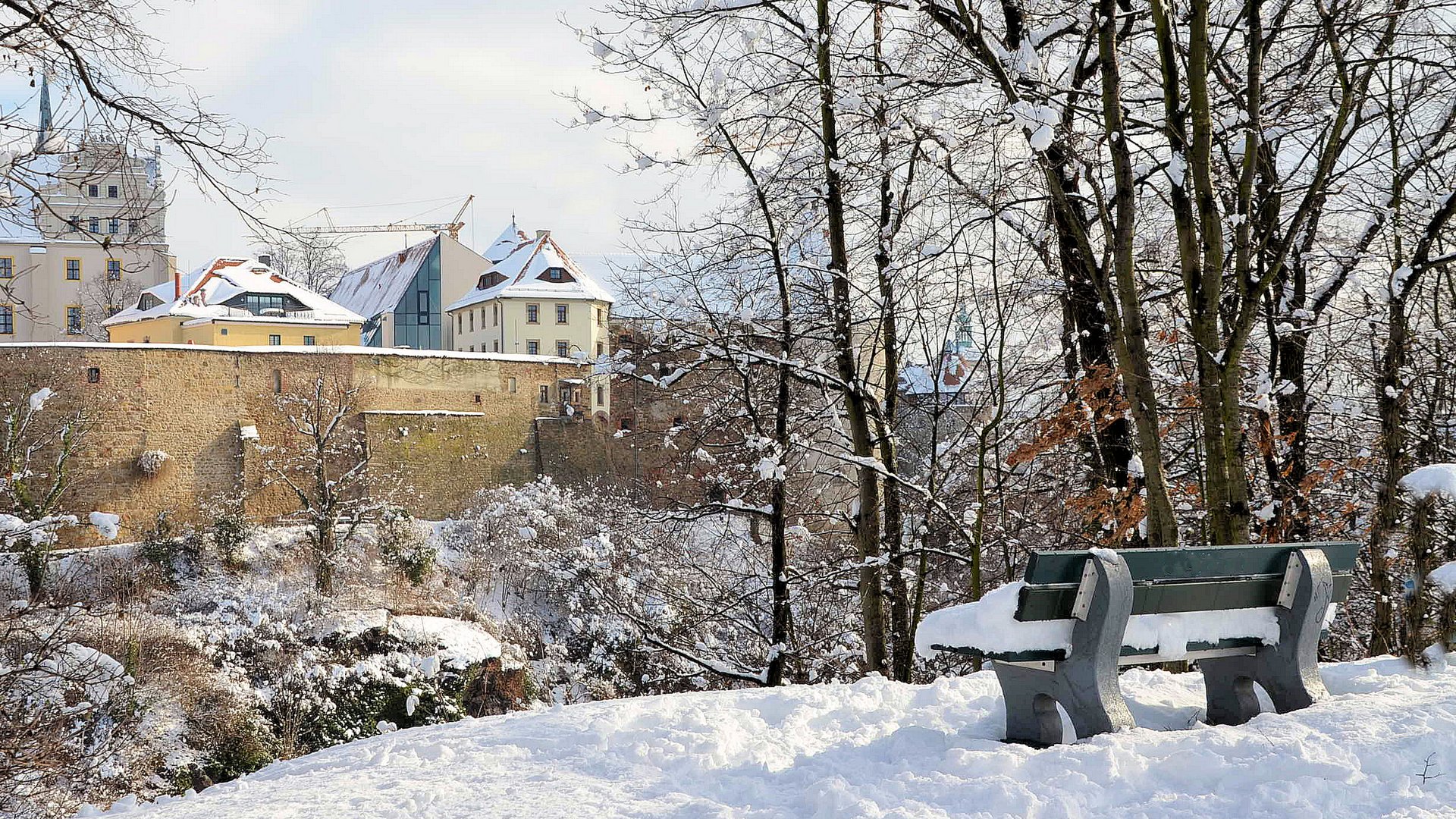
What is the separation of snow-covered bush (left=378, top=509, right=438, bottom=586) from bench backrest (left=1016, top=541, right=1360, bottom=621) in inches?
799

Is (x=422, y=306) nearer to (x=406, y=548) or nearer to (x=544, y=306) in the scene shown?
(x=544, y=306)

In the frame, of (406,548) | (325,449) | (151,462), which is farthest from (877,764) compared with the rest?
(151,462)

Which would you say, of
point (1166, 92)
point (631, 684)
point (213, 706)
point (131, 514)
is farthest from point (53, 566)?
point (1166, 92)

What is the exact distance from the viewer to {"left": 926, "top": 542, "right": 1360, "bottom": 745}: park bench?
364 centimetres

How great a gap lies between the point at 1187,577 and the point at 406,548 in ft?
68.9

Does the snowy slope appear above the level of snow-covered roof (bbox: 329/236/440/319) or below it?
below

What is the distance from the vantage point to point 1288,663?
164 inches

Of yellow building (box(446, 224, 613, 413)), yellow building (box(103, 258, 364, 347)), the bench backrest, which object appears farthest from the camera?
yellow building (box(446, 224, 613, 413))

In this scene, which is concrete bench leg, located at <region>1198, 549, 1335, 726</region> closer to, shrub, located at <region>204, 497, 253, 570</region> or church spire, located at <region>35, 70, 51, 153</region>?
church spire, located at <region>35, 70, 51, 153</region>

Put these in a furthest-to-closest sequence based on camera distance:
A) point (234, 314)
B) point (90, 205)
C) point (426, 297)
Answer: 1. point (426, 297)
2. point (234, 314)
3. point (90, 205)

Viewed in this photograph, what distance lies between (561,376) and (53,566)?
12567 millimetres

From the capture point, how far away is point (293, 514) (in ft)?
89.5

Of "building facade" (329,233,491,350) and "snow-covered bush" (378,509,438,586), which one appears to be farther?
"building facade" (329,233,491,350)

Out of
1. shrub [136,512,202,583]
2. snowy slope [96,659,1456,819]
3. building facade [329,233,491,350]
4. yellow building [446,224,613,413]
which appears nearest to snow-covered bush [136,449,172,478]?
shrub [136,512,202,583]
